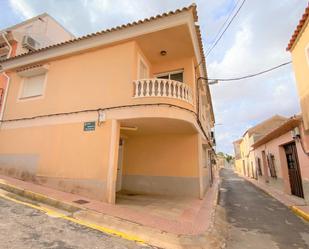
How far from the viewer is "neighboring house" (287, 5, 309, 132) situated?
796cm

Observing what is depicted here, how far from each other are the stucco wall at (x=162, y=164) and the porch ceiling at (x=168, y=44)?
3.60m

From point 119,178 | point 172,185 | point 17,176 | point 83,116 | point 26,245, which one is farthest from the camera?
point 119,178

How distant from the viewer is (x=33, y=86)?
959cm

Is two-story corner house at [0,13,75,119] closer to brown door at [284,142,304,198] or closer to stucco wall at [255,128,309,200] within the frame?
stucco wall at [255,128,309,200]

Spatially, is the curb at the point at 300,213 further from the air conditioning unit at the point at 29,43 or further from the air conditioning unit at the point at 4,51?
the air conditioning unit at the point at 4,51

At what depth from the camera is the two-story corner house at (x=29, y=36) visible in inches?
472

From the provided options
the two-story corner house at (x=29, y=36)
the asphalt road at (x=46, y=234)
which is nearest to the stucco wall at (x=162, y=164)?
the asphalt road at (x=46, y=234)

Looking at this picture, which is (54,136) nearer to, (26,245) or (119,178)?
(119,178)

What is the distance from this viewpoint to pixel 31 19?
14195mm

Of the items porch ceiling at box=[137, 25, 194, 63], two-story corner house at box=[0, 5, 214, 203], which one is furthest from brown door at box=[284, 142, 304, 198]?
porch ceiling at box=[137, 25, 194, 63]

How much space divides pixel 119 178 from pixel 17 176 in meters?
4.34

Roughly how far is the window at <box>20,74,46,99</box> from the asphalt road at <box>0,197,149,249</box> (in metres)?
6.01

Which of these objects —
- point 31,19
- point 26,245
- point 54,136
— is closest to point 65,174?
point 54,136

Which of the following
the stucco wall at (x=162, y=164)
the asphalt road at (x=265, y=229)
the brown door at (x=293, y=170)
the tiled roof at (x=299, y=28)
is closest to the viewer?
the asphalt road at (x=265, y=229)
